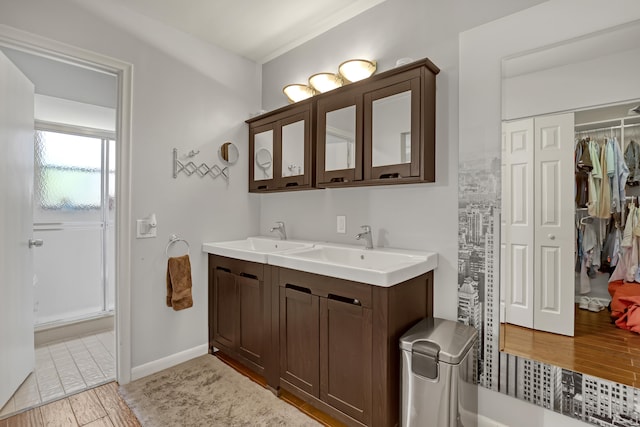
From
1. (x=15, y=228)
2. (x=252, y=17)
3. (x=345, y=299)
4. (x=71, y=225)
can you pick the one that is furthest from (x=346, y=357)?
(x=71, y=225)

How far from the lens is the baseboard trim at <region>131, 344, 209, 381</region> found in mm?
2266

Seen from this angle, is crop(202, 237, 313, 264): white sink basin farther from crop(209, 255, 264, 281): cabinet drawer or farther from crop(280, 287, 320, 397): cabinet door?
crop(280, 287, 320, 397): cabinet door

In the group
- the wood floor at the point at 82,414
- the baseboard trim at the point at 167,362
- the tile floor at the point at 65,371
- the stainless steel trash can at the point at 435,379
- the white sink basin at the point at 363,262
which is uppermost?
the white sink basin at the point at 363,262

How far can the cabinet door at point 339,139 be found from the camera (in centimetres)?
210

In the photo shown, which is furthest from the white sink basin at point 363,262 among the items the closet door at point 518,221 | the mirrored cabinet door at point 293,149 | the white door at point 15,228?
the white door at point 15,228

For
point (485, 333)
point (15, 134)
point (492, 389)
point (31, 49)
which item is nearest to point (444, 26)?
point (485, 333)

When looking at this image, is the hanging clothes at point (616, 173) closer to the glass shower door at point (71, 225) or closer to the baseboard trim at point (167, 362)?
the baseboard trim at point (167, 362)

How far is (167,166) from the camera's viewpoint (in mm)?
2426

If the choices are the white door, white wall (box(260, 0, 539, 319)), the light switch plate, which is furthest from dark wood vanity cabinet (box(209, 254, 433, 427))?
the white door

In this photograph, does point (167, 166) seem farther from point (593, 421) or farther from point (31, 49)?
point (593, 421)

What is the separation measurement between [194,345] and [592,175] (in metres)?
2.83

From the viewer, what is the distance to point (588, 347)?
1546mm

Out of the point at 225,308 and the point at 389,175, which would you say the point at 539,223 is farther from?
the point at 225,308

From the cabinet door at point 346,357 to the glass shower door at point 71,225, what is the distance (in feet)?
8.81
